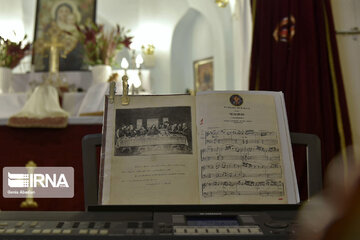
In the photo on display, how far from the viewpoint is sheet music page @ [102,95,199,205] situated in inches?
35.8

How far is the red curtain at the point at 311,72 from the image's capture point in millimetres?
2686

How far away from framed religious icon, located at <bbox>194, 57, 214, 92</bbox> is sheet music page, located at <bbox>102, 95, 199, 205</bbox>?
22.2ft

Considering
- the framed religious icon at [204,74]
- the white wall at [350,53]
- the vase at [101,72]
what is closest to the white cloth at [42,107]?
the vase at [101,72]

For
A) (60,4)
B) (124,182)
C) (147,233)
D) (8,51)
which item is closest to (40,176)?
(124,182)

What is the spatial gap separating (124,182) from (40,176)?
154 cm

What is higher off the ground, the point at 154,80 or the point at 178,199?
the point at 154,80

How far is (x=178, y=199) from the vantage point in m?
0.90

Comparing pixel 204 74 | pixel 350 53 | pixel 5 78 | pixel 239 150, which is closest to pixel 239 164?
pixel 239 150

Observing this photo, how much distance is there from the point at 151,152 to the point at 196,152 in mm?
114

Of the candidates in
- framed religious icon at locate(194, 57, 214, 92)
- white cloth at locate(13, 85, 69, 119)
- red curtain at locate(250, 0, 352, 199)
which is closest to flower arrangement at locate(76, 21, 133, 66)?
white cloth at locate(13, 85, 69, 119)

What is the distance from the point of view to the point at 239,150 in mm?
958

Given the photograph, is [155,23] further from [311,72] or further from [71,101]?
[311,72]

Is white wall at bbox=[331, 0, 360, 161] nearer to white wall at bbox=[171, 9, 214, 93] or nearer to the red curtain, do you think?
the red curtain

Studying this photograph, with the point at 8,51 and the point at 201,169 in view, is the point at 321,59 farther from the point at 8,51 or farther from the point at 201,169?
the point at 8,51
